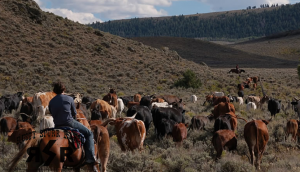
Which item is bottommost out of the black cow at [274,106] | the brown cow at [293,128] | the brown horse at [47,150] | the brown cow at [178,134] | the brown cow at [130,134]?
the black cow at [274,106]

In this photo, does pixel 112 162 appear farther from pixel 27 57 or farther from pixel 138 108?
pixel 27 57

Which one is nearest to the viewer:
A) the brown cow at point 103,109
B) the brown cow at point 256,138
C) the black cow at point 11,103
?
the brown cow at point 256,138

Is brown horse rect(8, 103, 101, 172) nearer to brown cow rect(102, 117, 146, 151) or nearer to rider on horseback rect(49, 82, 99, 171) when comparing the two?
rider on horseback rect(49, 82, 99, 171)

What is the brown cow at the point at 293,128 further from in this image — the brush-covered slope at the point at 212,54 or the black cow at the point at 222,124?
the brush-covered slope at the point at 212,54

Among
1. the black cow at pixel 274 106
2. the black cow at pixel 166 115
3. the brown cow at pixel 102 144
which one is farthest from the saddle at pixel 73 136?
the black cow at pixel 274 106

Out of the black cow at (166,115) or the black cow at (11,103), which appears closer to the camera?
the black cow at (166,115)

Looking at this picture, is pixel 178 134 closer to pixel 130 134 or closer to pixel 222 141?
pixel 222 141

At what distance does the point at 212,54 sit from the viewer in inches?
3529

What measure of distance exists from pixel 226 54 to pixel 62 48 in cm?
5867

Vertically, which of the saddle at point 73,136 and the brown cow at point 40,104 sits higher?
the saddle at point 73,136

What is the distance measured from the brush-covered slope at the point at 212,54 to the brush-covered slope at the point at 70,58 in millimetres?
32626

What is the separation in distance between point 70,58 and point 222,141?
3160 cm

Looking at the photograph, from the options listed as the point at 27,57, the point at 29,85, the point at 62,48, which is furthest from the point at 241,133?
the point at 62,48

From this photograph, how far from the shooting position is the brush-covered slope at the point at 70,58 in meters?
32.4
